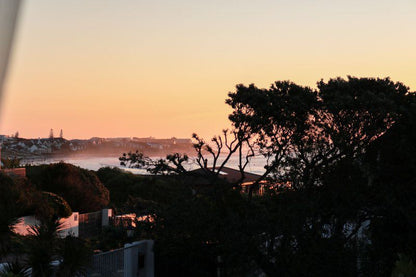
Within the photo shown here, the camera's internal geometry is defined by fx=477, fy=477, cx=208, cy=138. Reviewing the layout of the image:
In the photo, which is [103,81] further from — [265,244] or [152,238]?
[265,244]

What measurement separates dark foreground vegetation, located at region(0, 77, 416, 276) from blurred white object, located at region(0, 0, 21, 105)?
993cm

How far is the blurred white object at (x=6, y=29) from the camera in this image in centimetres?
163

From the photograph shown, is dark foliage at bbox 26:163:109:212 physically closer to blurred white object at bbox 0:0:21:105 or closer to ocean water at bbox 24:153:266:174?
ocean water at bbox 24:153:266:174

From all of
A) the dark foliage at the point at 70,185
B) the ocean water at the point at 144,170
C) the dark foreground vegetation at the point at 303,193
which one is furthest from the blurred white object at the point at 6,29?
the dark foliage at the point at 70,185

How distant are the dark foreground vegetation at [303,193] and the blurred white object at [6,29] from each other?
9.93 m

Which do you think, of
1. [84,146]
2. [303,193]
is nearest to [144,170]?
[303,193]

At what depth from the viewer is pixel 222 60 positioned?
16609mm

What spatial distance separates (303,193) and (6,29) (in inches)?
442

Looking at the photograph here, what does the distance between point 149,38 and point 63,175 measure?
57.1 feet

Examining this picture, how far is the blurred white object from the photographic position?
5.35ft

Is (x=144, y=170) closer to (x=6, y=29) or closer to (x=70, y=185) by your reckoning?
(x=70, y=185)

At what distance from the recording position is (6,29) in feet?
5.48

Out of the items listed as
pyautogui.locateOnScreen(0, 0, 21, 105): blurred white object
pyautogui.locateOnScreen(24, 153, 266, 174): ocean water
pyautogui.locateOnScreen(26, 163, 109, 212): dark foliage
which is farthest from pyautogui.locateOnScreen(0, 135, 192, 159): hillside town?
pyautogui.locateOnScreen(0, 0, 21, 105): blurred white object

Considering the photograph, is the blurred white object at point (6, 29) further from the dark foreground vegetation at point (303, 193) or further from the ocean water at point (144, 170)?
the ocean water at point (144, 170)
